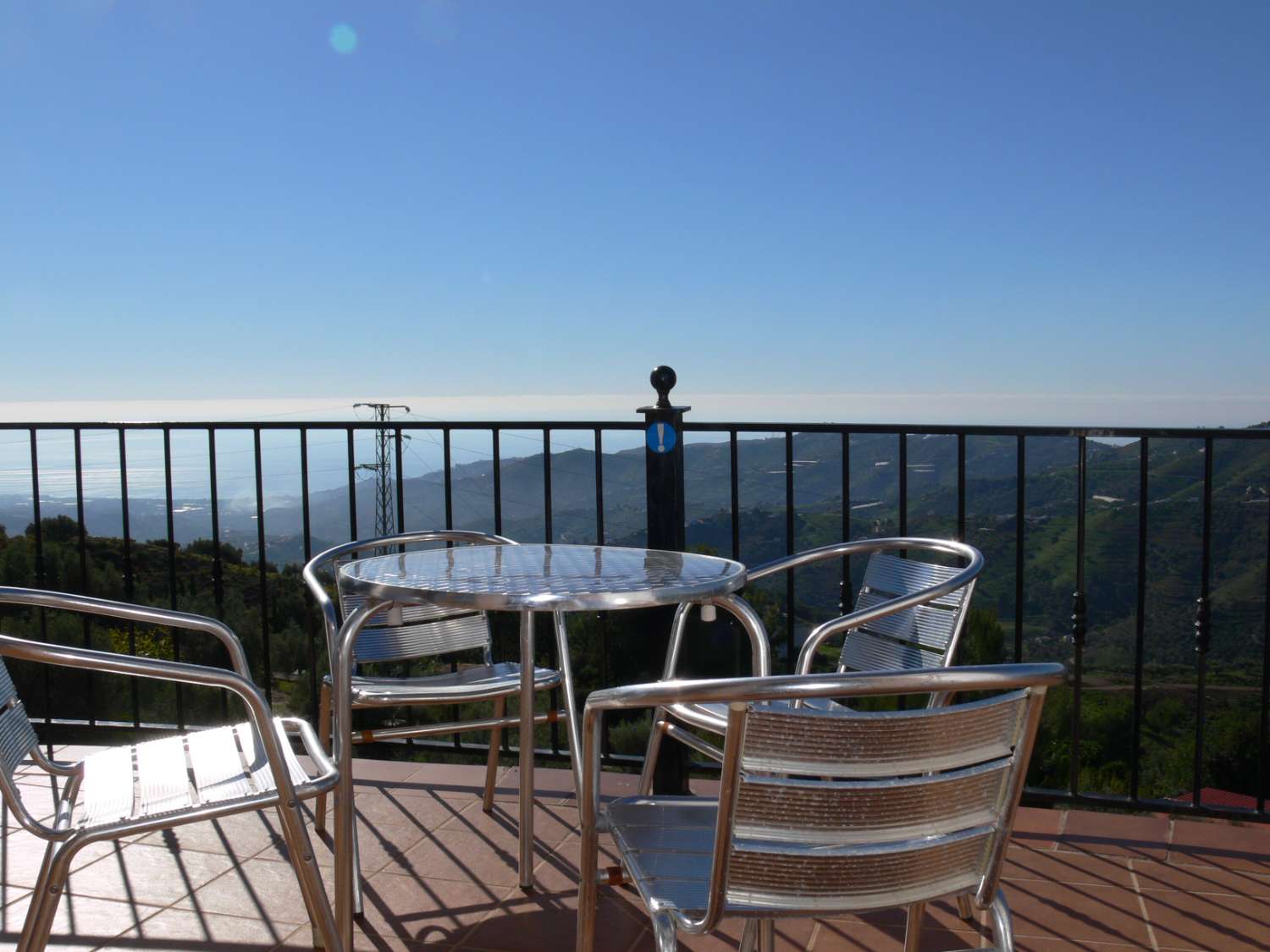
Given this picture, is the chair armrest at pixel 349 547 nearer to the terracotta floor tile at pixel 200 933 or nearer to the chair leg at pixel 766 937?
the terracotta floor tile at pixel 200 933

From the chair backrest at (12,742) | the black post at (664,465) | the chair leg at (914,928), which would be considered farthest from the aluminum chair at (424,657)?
the chair leg at (914,928)

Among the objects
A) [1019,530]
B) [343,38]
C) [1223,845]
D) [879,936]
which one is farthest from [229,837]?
[343,38]

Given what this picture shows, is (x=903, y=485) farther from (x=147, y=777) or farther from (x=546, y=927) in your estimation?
(x=147, y=777)

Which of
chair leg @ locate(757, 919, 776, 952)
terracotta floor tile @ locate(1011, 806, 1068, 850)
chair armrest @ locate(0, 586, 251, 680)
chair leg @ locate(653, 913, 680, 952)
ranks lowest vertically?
terracotta floor tile @ locate(1011, 806, 1068, 850)

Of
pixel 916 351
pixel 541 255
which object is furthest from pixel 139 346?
pixel 916 351

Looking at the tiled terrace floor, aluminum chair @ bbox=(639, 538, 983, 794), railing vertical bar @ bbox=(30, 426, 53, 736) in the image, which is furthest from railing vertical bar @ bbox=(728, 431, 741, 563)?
railing vertical bar @ bbox=(30, 426, 53, 736)

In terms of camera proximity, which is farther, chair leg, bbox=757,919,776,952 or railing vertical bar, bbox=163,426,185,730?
railing vertical bar, bbox=163,426,185,730

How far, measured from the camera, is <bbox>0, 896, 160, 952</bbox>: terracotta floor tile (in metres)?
2.17

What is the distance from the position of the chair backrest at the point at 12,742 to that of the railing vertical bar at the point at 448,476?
1.62 meters

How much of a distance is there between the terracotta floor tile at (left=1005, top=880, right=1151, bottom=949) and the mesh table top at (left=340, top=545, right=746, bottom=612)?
1030mm

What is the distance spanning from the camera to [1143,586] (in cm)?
268

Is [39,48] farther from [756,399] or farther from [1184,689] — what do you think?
[756,399]

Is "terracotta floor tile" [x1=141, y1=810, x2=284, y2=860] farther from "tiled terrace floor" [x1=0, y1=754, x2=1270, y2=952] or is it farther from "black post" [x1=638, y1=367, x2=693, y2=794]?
"black post" [x1=638, y1=367, x2=693, y2=794]

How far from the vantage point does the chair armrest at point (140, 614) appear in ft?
5.90
